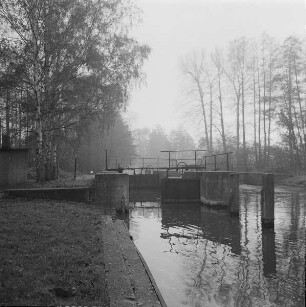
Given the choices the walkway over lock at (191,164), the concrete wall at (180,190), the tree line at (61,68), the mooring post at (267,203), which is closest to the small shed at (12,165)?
the tree line at (61,68)

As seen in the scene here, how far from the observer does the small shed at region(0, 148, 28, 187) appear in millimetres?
13820

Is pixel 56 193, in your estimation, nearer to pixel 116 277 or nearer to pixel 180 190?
pixel 116 277

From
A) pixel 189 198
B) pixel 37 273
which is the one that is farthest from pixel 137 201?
pixel 37 273

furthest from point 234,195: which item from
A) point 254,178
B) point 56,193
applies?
point 254,178

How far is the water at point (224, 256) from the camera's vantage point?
18.3 ft

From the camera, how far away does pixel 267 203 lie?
1173cm

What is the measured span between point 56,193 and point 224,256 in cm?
679

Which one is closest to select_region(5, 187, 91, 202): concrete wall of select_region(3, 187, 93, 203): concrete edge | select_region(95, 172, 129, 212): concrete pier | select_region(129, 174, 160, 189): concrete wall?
select_region(3, 187, 93, 203): concrete edge

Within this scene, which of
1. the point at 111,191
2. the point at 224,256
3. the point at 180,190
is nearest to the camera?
the point at 224,256

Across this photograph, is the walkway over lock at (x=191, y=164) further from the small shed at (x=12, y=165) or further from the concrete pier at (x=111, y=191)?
the small shed at (x=12, y=165)

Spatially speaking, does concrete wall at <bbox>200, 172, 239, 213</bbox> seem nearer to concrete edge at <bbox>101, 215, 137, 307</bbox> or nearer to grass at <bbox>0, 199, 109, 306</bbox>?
grass at <bbox>0, 199, 109, 306</bbox>

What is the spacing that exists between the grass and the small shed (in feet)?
19.5

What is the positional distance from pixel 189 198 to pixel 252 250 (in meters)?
10.7

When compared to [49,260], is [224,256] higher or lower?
lower
